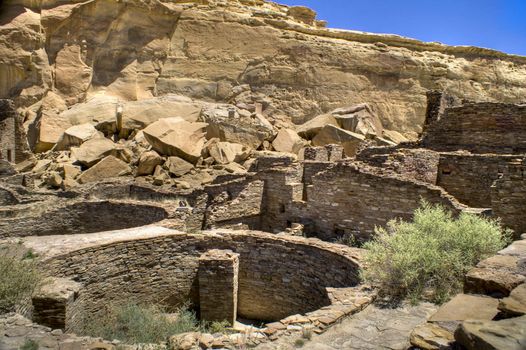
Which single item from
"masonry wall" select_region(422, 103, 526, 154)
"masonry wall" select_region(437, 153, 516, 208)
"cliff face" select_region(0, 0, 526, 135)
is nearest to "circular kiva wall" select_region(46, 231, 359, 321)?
"masonry wall" select_region(437, 153, 516, 208)

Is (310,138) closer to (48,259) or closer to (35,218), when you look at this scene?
(35,218)

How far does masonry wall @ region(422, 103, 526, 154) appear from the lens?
1163 cm

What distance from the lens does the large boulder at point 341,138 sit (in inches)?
797

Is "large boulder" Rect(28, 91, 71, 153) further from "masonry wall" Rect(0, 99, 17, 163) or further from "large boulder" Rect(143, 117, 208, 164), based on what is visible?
"large boulder" Rect(143, 117, 208, 164)

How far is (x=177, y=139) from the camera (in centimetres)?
1911

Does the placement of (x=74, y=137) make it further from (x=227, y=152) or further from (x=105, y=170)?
(x=227, y=152)

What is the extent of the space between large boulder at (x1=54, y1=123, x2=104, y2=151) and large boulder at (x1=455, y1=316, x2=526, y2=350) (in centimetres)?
2091

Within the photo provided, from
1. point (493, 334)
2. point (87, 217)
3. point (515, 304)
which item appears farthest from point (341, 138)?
point (493, 334)

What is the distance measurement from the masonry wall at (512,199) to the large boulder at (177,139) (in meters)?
12.6

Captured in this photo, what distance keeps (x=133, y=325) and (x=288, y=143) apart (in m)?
15.3

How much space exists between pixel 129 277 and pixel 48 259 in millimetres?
1453

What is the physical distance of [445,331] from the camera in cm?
312

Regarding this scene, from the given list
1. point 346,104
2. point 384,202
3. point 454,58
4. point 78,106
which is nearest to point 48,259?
point 384,202

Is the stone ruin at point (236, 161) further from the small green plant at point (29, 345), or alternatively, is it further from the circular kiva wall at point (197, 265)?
the small green plant at point (29, 345)
